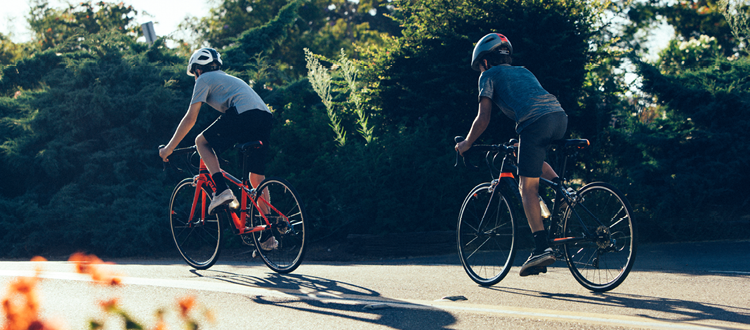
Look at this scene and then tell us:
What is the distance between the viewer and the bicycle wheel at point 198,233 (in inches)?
219

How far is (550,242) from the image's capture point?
14.1 ft

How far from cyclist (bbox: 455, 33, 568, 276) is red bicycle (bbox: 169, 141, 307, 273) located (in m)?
1.83

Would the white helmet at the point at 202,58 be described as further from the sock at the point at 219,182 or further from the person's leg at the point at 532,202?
the person's leg at the point at 532,202

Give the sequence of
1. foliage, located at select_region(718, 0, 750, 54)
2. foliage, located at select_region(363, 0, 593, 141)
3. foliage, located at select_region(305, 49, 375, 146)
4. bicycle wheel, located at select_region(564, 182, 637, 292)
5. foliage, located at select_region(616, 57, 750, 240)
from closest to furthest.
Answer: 1. bicycle wheel, located at select_region(564, 182, 637, 292)
2. foliage, located at select_region(616, 57, 750, 240)
3. foliage, located at select_region(363, 0, 593, 141)
4. foliage, located at select_region(305, 49, 375, 146)
5. foliage, located at select_region(718, 0, 750, 54)

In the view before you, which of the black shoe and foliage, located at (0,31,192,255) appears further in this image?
foliage, located at (0,31,192,255)

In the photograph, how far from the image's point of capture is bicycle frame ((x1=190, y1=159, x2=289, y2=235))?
5.16 meters

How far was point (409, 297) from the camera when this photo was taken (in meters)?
4.02

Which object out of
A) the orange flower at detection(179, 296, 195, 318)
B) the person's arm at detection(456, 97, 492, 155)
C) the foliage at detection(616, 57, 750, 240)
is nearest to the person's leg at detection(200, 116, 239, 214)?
the person's arm at detection(456, 97, 492, 155)

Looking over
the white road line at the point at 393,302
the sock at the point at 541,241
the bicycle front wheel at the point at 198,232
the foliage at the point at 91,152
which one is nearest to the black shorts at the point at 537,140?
the sock at the point at 541,241

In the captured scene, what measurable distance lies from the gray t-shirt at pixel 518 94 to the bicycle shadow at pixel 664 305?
4.04ft

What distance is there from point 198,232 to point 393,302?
2.80 m

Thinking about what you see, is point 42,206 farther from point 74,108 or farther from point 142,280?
point 142,280

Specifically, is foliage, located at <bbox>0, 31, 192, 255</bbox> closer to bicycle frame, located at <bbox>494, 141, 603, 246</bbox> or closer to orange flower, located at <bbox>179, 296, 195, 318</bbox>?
bicycle frame, located at <bbox>494, 141, 603, 246</bbox>

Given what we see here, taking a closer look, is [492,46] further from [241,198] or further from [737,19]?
[737,19]
